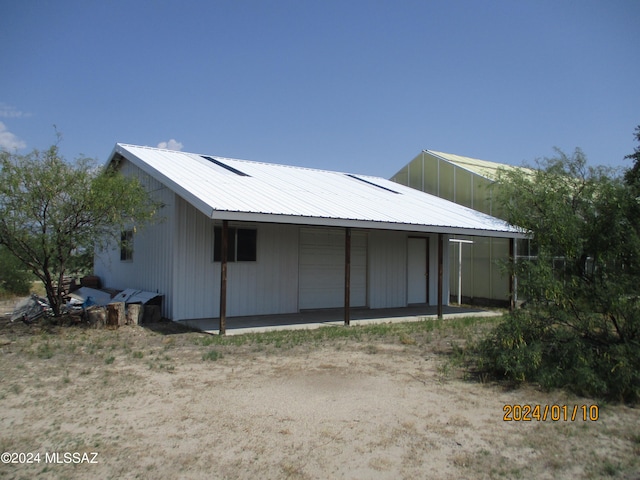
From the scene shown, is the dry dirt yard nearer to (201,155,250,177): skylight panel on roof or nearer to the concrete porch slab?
the concrete porch slab

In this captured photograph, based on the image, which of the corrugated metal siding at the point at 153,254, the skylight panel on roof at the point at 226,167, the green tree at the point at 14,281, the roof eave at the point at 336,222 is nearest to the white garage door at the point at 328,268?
the skylight panel on roof at the point at 226,167

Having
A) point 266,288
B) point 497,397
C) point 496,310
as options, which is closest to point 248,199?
point 266,288

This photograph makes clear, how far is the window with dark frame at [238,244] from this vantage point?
1187 centimetres

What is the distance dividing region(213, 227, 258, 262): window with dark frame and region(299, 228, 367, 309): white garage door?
4.79 feet

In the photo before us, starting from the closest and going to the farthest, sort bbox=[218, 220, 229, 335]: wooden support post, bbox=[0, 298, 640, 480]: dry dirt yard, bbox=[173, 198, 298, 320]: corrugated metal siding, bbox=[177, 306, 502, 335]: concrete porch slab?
bbox=[0, 298, 640, 480]: dry dirt yard, bbox=[218, 220, 229, 335]: wooden support post, bbox=[177, 306, 502, 335]: concrete porch slab, bbox=[173, 198, 298, 320]: corrugated metal siding

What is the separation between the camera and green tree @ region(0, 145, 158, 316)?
31.1ft

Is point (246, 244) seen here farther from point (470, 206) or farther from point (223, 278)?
point (470, 206)

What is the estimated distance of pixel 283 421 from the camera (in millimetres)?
4949

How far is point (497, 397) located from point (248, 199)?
641 centimetres

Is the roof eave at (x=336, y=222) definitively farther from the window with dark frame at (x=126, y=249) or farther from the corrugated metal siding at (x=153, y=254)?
the window with dark frame at (x=126, y=249)

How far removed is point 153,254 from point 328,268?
14.8ft

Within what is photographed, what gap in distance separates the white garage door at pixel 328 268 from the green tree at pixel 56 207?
4.44 metres
